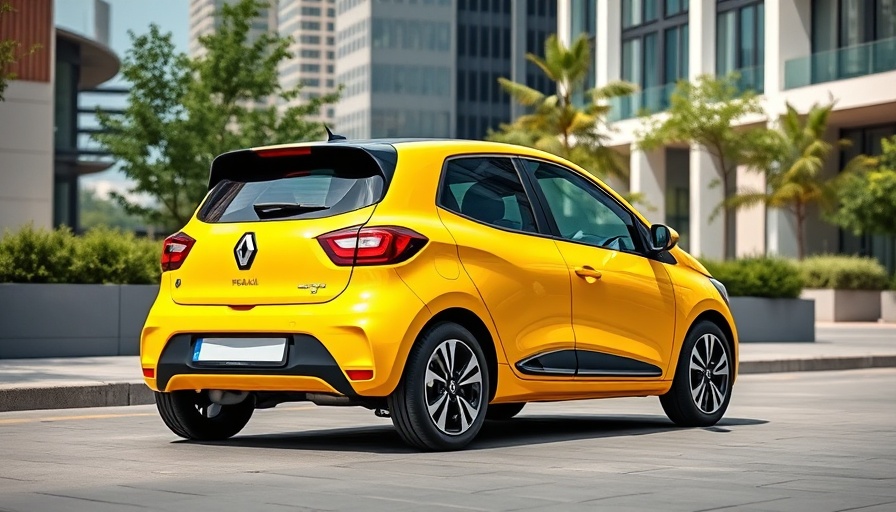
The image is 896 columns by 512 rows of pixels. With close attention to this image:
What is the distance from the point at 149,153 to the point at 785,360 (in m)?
21.1

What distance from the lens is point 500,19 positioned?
5487 inches

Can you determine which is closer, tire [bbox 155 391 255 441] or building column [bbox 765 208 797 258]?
tire [bbox 155 391 255 441]

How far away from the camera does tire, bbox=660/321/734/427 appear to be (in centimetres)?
994

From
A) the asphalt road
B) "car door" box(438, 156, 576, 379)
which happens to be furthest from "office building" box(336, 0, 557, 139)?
"car door" box(438, 156, 576, 379)

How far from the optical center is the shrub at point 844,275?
4316cm

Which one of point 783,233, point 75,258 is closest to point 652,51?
point 783,233

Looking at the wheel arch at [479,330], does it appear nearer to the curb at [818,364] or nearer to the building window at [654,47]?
the curb at [818,364]

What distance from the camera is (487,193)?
28.9ft

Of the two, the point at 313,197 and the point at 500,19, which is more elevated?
the point at 500,19

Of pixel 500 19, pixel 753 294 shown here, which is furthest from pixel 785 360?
pixel 500 19

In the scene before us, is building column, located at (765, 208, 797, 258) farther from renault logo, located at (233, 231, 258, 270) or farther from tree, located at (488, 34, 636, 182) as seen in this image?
renault logo, located at (233, 231, 258, 270)

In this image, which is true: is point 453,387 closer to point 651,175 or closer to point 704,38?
point 704,38

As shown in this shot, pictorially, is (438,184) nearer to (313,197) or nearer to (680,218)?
(313,197)

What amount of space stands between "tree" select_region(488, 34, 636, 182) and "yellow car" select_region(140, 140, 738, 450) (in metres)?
37.9
